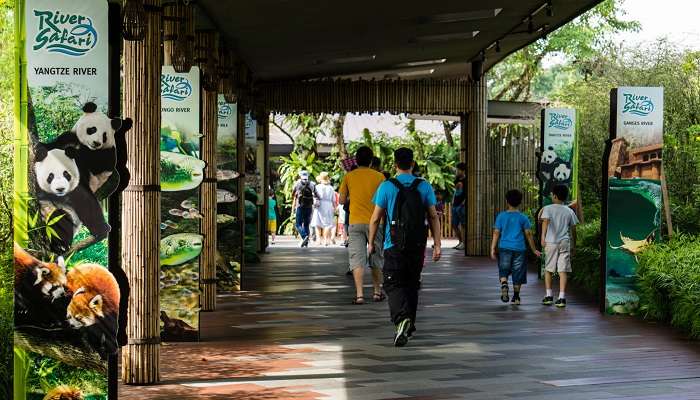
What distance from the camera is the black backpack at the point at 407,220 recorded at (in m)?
10.9

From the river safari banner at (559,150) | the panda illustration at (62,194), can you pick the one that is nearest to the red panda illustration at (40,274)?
the panda illustration at (62,194)

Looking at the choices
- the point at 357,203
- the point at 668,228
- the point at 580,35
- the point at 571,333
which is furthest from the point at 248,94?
the point at 580,35

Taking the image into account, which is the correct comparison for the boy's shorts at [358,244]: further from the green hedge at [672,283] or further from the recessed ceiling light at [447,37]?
the recessed ceiling light at [447,37]

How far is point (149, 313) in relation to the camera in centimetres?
868

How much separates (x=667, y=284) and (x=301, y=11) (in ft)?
15.6

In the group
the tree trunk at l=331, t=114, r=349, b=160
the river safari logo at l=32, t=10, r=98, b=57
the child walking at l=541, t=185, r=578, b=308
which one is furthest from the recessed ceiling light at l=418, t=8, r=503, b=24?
A: the tree trunk at l=331, t=114, r=349, b=160

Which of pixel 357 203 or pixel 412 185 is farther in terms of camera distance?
pixel 357 203

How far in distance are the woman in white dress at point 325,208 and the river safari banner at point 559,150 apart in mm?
10284

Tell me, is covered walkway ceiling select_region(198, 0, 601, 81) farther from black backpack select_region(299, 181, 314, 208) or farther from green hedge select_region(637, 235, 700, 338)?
black backpack select_region(299, 181, 314, 208)

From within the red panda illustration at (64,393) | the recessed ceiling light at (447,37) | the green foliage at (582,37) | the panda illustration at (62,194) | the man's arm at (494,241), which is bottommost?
the red panda illustration at (64,393)

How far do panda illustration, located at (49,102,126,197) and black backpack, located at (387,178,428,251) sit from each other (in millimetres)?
4210

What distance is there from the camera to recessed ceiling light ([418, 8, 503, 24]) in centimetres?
1669

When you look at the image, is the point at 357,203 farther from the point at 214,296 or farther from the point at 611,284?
the point at 611,284

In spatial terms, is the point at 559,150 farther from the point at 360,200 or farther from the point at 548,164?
the point at 360,200
